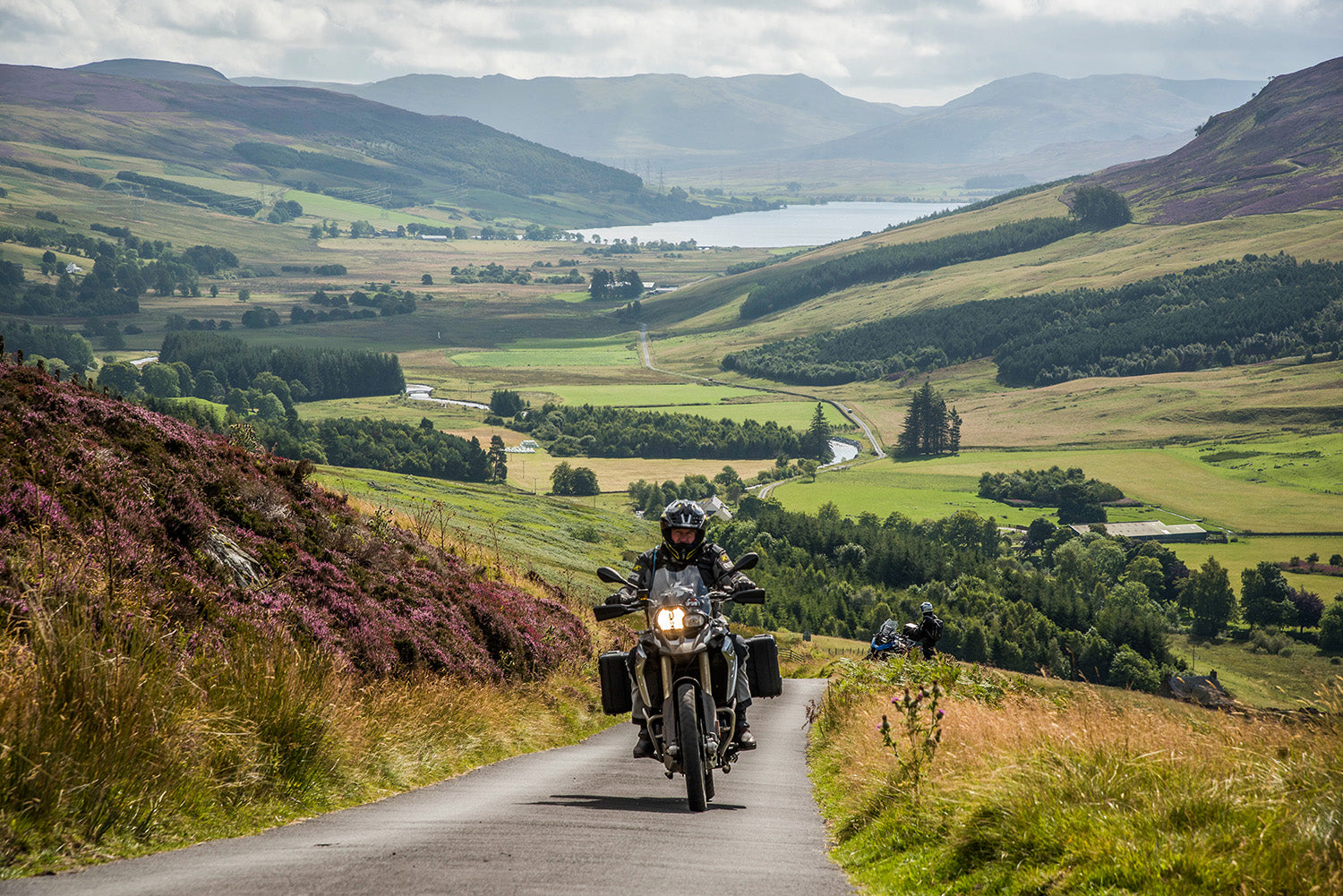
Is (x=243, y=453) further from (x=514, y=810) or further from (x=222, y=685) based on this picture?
(x=514, y=810)

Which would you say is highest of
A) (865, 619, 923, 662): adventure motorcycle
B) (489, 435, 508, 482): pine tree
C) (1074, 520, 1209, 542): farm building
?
(865, 619, 923, 662): adventure motorcycle

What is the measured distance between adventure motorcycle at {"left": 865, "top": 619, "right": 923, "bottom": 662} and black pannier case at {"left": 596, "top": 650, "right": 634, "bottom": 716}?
36.6 ft

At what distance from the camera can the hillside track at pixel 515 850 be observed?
20.9 feet

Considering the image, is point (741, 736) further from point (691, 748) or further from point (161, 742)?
point (161, 742)

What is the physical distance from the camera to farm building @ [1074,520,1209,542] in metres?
163

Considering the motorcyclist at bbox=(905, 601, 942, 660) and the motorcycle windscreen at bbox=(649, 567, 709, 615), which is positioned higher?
the motorcycle windscreen at bbox=(649, 567, 709, 615)

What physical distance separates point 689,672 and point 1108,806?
15.6ft

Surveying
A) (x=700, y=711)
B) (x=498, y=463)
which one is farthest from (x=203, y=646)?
(x=498, y=463)

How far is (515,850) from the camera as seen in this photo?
7.69m

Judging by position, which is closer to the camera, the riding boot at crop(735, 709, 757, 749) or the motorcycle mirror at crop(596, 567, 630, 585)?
the motorcycle mirror at crop(596, 567, 630, 585)

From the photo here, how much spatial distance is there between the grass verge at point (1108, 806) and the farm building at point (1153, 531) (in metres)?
165

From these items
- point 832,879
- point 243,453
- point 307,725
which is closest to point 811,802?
point 832,879

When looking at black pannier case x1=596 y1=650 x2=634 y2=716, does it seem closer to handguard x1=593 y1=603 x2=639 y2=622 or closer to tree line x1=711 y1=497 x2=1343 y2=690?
handguard x1=593 y1=603 x2=639 y2=622

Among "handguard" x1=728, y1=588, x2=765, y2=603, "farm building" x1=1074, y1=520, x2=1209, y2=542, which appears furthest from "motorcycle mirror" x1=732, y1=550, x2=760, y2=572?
"farm building" x1=1074, y1=520, x2=1209, y2=542
